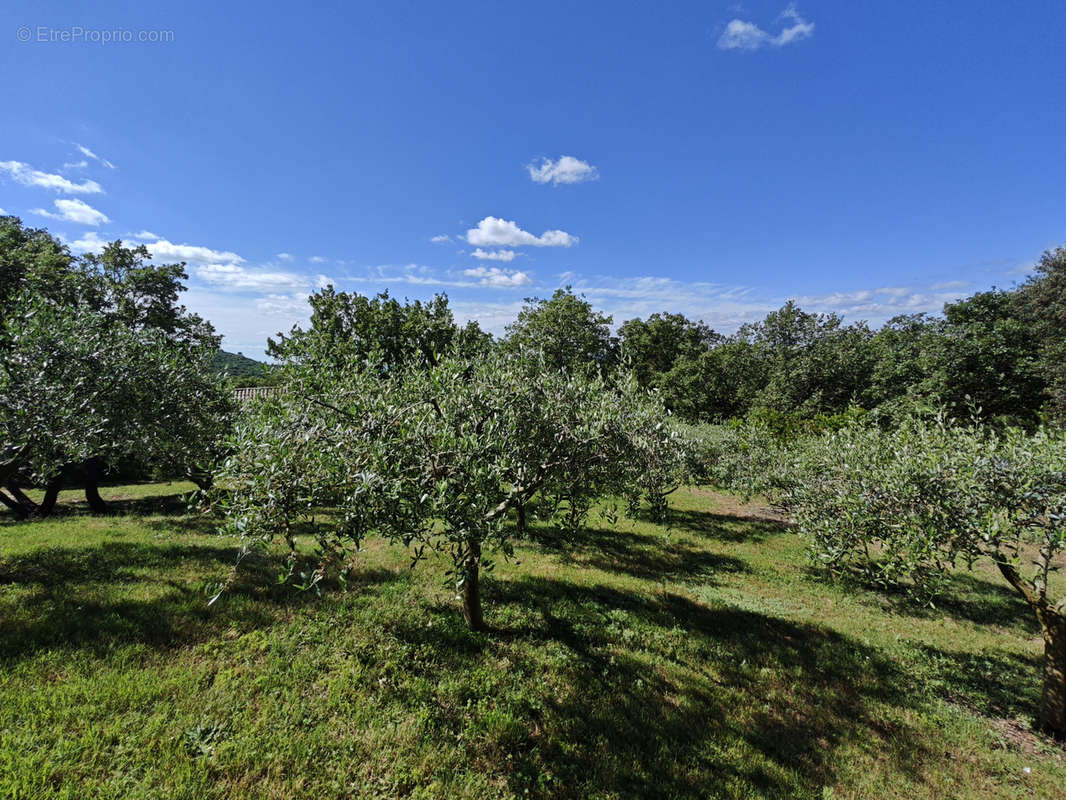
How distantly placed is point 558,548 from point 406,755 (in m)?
12.7

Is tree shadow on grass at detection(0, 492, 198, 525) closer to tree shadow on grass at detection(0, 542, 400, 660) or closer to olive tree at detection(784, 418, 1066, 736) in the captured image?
tree shadow on grass at detection(0, 542, 400, 660)

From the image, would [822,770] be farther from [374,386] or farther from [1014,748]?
[374,386]

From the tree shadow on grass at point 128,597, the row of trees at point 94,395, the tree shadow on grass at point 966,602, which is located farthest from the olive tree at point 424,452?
the tree shadow on grass at point 966,602

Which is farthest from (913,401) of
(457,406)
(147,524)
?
(147,524)

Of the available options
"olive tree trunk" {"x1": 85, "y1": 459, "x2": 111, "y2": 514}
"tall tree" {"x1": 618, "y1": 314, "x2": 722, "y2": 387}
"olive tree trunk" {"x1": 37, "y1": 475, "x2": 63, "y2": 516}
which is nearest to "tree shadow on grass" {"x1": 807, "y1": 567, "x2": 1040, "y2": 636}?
"olive tree trunk" {"x1": 85, "y1": 459, "x2": 111, "y2": 514}

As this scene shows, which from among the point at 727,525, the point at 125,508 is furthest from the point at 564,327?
the point at 125,508

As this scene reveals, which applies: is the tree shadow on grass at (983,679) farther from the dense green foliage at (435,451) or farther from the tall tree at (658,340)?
the tall tree at (658,340)

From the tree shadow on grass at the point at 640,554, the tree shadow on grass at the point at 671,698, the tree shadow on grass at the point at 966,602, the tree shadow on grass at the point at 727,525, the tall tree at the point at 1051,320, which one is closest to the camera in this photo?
the tree shadow on grass at the point at 671,698

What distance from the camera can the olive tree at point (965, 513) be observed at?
8.02 meters

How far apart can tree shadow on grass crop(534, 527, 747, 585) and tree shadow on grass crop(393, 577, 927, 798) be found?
3.37m

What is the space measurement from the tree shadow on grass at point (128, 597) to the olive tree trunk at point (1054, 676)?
56.8ft

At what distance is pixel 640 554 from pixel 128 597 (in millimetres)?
18409

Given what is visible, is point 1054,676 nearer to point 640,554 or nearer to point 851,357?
point 640,554

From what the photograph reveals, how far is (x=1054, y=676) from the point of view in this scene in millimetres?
9289
